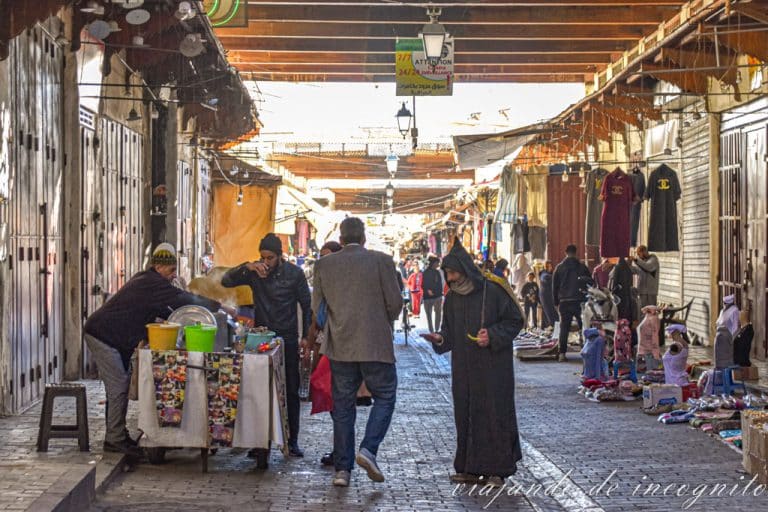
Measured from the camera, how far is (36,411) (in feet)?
35.2

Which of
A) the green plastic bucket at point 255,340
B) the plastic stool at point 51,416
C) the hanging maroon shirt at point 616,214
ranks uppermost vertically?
the hanging maroon shirt at point 616,214

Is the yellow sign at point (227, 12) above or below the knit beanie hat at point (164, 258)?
above

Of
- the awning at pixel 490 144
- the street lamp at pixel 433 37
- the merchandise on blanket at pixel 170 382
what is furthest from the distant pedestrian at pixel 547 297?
the merchandise on blanket at pixel 170 382

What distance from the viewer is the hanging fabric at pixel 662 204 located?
18.4 meters

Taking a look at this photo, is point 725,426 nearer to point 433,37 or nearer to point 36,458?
point 36,458

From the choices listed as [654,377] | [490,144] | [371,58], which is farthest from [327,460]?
[371,58]

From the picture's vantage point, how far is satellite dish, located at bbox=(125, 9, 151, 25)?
11.7m

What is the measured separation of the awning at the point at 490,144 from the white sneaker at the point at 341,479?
1424 centimetres

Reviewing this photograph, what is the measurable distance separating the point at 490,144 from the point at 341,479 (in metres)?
14.8

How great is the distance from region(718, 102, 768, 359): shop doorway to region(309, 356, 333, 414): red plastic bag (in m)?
8.30

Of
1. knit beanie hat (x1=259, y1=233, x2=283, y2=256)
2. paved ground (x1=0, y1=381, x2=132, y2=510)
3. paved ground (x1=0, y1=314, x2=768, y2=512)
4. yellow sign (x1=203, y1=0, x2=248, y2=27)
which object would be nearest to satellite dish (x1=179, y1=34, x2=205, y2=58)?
yellow sign (x1=203, y1=0, x2=248, y2=27)

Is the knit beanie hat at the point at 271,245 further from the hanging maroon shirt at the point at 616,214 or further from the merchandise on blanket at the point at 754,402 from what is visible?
the hanging maroon shirt at the point at 616,214

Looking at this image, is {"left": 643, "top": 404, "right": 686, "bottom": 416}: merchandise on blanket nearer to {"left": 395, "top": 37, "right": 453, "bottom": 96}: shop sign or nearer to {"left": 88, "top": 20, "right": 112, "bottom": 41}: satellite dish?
{"left": 88, "top": 20, "right": 112, "bottom": 41}: satellite dish

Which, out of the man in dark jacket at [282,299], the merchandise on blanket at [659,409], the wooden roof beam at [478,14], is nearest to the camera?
the man in dark jacket at [282,299]
